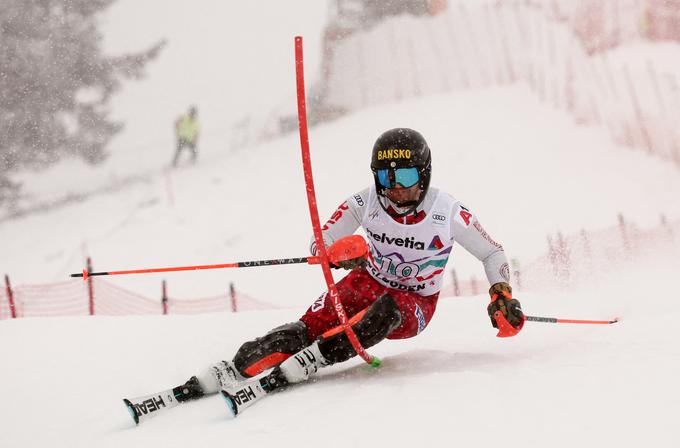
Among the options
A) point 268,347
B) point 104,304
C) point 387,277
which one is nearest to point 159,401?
point 268,347

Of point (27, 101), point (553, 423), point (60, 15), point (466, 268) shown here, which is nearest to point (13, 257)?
point (27, 101)

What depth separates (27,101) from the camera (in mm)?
19906

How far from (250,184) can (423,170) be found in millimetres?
13417

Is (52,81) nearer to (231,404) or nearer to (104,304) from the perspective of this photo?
(104,304)

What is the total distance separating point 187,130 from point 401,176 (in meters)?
16.3

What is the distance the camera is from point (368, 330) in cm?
360

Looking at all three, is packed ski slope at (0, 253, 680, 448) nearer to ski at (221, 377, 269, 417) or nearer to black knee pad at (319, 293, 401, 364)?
ski at (221, 377, 269, 417)

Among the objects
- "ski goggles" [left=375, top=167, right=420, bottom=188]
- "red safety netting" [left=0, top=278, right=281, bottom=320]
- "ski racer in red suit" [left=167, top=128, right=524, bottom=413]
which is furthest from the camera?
"red safety netting" [left=0, top=278, right=281, bottom=320]

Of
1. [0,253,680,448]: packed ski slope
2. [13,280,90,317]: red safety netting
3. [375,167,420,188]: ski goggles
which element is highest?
[375,167,420,188]: ski goggles

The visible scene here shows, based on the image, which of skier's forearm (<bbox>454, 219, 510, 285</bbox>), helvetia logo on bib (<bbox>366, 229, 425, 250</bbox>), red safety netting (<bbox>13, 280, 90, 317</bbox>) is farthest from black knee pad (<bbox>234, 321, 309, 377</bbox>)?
red safety netting (<bbox>13, 280, 90, 317</bbox>)

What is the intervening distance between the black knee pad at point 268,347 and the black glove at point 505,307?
1.11 m

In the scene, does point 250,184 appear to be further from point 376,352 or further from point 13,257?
point 376,352

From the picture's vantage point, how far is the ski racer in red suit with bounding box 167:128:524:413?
3639mm

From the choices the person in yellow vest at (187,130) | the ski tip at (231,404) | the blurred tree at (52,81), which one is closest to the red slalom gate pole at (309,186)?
the ski tip at (231,404)
